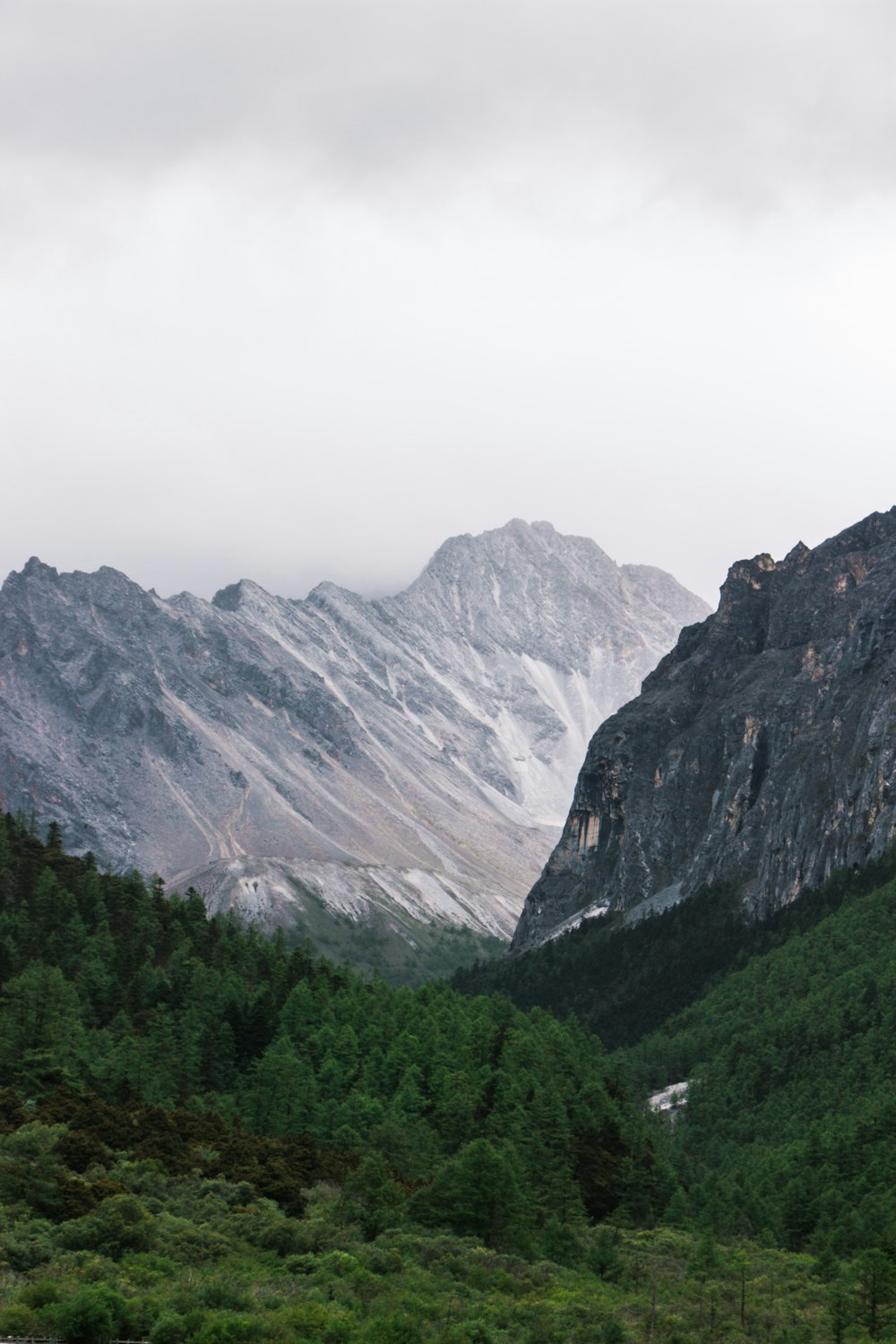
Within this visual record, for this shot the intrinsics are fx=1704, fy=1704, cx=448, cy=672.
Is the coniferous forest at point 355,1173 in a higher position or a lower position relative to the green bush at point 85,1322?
higher

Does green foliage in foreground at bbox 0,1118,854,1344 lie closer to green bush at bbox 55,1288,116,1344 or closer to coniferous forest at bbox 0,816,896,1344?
green bush at bbox 55,1288,116,1344

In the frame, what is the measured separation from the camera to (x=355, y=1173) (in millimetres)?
113062

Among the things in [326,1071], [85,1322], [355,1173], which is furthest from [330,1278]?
[326,1071]

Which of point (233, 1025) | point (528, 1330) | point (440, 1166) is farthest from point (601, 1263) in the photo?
point (233, 1025)

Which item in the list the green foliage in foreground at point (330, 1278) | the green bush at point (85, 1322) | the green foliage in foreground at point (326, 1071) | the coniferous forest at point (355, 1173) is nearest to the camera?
the green bush at point (85, 1322)

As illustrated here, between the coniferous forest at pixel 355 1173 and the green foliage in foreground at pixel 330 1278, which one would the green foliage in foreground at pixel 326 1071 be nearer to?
the coniferous forest at pixel 355 1173

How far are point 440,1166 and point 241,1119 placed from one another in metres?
24.0

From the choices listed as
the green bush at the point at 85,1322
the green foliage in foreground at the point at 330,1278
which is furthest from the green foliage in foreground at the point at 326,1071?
the green bush at the point at 85,1322

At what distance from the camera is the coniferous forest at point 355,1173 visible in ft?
287

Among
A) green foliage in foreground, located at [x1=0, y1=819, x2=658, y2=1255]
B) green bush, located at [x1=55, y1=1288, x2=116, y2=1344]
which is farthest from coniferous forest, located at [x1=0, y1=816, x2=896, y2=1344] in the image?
green foliage in foreground, located at [x1=0, y1=819, x2=658, y2=1255]

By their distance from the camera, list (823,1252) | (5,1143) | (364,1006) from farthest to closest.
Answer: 1. (364,1006)
2. (823,1252)
3. (5,1143)

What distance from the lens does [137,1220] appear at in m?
96.0

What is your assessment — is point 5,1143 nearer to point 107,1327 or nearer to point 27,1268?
point 27,1268

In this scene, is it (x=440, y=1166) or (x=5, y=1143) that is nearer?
(x=5, y=1143)
